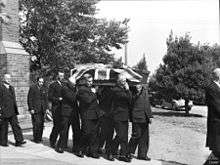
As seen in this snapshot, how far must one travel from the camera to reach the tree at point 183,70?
74.8 ft

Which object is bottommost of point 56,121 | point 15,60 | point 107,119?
point 56,121

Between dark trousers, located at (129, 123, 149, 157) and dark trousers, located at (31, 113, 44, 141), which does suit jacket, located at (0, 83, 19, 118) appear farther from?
dark trousers, located at (129, 123, 149, 157)

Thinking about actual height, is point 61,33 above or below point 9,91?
above

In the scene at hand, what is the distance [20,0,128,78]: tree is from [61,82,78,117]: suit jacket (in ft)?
47.0

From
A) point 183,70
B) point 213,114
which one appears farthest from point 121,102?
point 183,70

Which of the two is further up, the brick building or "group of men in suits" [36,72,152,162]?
the brick building

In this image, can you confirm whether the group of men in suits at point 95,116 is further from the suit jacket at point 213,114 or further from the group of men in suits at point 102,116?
the suit jacket at point 213,114

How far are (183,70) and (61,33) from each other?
7358 mm

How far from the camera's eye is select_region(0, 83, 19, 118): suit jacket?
9.58m

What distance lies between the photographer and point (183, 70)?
23.0m

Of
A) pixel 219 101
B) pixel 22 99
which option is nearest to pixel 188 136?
pixel 22 99

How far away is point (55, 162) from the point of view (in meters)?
8.29

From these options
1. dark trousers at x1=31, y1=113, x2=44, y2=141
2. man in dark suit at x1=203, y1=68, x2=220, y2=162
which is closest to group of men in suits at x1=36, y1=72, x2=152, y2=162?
dark trousers at x1=31, y1=113, x2=44, y2=141

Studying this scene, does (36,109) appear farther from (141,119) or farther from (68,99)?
(141,119)
